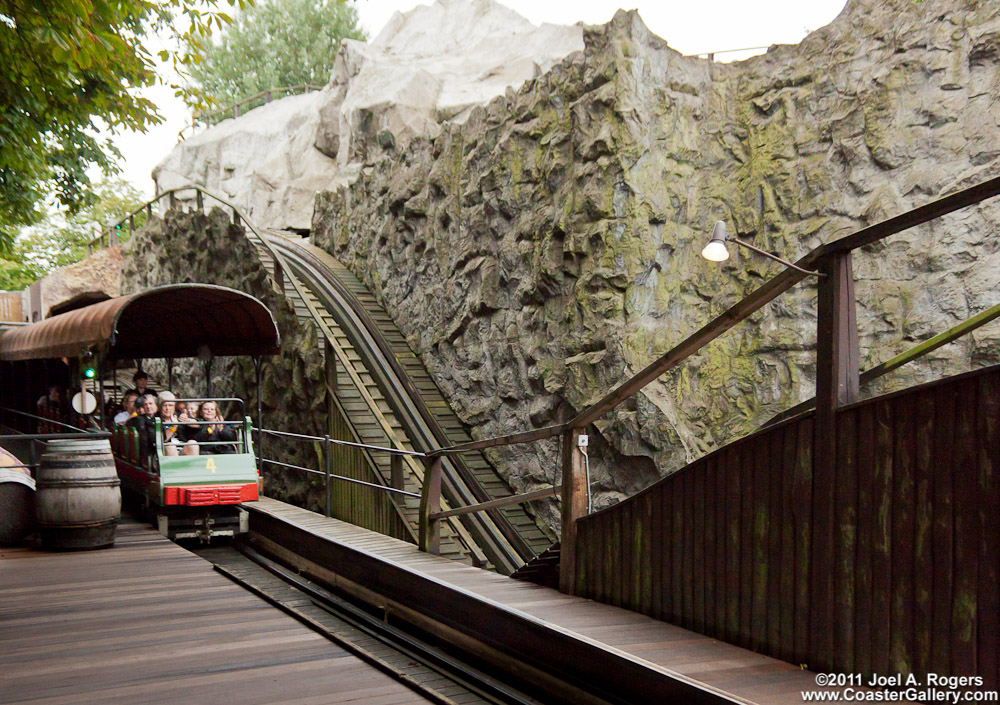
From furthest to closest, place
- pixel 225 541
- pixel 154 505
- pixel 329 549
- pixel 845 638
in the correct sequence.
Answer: pixel 225 541, pixel 154 505, pixel 329 549, pixel 845 638

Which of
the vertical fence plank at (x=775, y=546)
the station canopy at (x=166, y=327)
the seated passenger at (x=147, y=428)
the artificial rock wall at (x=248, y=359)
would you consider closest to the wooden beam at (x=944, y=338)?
the vertical fence plank at (x=775, y=546)

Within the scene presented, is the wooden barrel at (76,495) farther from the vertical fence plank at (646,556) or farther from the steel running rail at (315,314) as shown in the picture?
the vertical fence plank at (646,556)

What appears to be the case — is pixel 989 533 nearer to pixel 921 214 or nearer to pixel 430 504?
pixel 921 214

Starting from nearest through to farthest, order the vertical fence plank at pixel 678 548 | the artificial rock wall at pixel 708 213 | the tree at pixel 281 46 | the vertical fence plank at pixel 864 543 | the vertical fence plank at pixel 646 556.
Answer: the vertical fence plank at pixel 864 543
the vertical fence plank at pixel 678 548
the vertical fence plank at pixel 646 556
the artificial rock wall at pixel 708 213
the tree at pixel 281 46

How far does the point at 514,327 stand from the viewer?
1402 cm

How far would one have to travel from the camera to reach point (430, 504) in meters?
7.43

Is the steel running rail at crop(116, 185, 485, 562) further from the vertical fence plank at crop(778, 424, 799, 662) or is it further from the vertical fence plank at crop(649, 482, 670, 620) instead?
the vertical fence plank at crop(778, 424, 799, 662)

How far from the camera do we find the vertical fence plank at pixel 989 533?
298 centimetres

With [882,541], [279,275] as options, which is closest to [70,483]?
[882,541]

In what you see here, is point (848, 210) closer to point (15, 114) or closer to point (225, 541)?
point (225, 541)

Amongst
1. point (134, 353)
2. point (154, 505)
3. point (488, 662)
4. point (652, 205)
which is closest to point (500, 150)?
point (652, 205)

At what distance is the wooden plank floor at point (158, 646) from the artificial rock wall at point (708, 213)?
7314 mm

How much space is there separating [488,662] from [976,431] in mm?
3442

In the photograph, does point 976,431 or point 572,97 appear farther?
point 572,97
